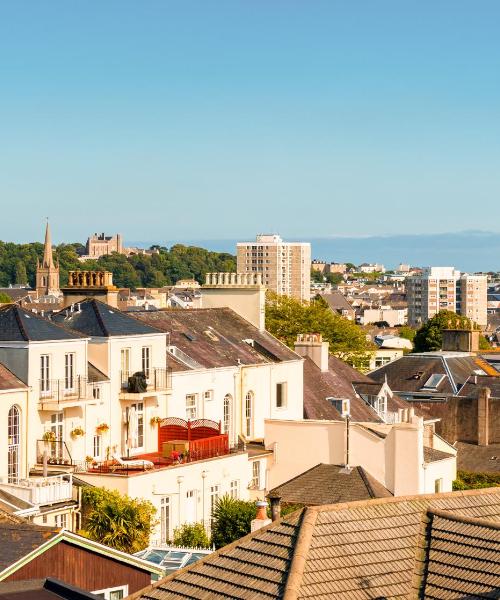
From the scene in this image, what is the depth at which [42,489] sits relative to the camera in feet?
124

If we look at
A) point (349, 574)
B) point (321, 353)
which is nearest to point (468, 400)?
point (321, 353)

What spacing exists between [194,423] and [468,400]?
2221 centimetres

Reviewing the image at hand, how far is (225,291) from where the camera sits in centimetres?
5841

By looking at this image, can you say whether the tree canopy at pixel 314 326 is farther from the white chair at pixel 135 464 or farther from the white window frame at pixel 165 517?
the white window frame at pixel 165 517

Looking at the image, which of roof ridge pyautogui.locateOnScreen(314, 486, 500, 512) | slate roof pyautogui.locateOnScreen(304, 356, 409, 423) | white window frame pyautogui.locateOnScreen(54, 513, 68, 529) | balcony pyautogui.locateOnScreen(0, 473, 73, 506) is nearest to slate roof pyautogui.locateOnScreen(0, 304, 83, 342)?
balcony pyautogui.locateOnScreen(0, 473, 73, 506)

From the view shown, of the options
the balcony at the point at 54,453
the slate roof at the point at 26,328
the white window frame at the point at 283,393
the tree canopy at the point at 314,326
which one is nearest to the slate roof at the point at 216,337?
the white window frame at the point at 283,393

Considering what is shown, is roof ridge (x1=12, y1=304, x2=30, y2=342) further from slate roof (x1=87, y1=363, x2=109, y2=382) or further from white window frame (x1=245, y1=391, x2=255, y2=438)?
white window frame (x1=245, y1=391, x2=255, y2=438)

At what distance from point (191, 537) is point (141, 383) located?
600cm

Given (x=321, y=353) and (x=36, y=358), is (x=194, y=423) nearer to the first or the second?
(x=36, y=358)

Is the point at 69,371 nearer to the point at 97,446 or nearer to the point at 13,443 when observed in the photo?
the point at 97,446

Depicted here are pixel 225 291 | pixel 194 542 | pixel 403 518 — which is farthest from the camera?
pixel 225 291

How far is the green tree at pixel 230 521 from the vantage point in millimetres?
41625

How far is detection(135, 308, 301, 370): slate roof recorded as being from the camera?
50938mm

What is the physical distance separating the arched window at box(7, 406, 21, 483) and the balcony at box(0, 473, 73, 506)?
848 millimetres
